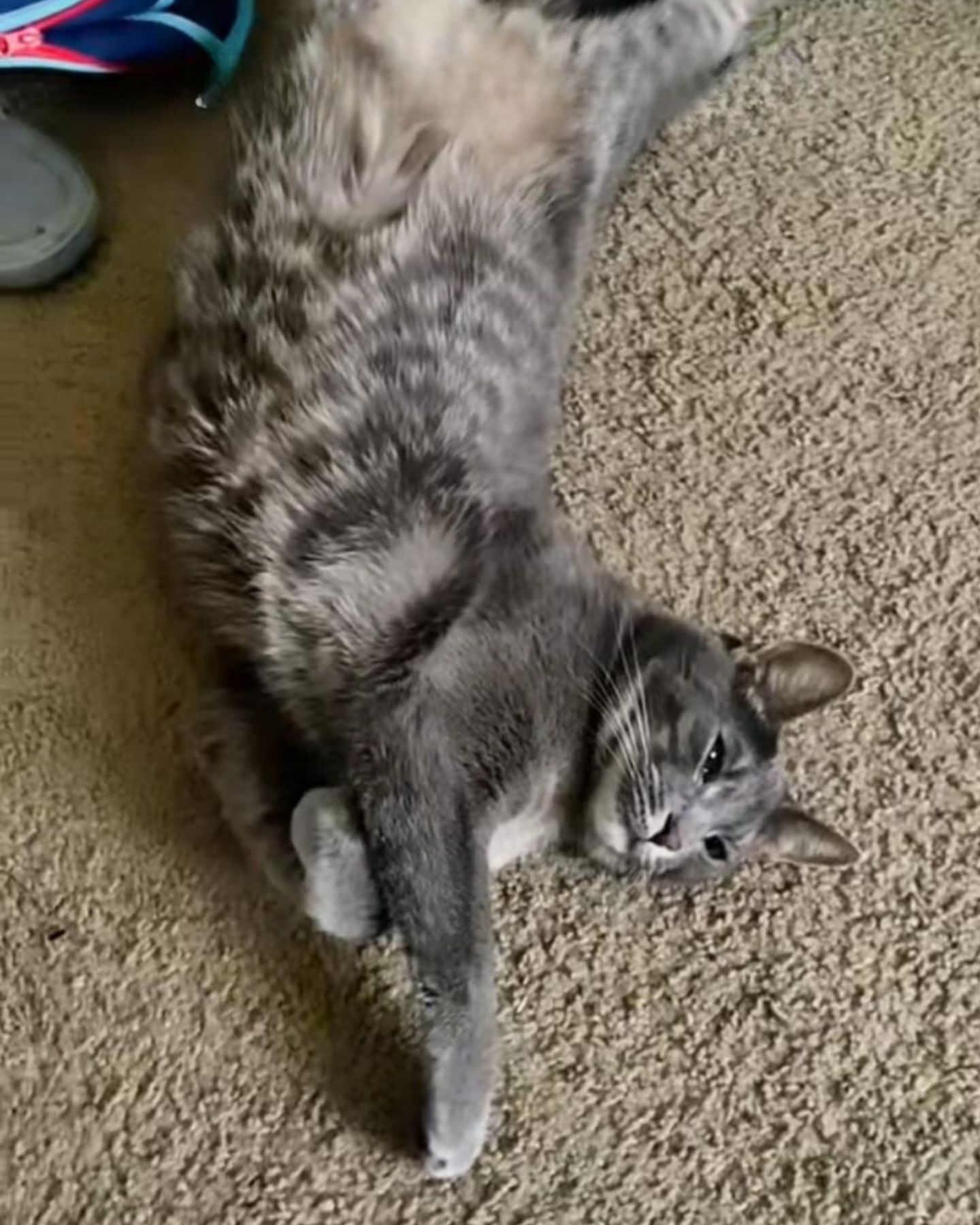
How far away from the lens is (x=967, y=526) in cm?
161

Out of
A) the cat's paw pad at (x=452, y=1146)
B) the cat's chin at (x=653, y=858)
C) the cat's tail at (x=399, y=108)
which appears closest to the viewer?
the cat's paw pad at (x=452, y=1146)

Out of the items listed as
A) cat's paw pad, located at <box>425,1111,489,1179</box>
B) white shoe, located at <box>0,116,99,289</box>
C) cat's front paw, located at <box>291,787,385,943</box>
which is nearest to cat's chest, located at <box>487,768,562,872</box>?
cat's front paw, located at <box>291,787,385,943</box>

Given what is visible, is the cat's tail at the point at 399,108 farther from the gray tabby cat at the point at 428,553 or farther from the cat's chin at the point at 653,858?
the cat's chin at the point at 653,858

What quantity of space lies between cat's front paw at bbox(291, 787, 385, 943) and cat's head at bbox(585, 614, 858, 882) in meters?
0.21

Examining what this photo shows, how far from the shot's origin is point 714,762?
1.39 meters

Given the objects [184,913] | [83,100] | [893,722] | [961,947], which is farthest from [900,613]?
[83,100]

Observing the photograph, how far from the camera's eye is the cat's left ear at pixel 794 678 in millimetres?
1424

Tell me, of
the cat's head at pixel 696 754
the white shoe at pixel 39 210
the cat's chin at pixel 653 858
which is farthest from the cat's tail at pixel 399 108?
the cat's chin at pixel 653 858

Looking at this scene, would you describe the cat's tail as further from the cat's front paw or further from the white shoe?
the cat's front paw

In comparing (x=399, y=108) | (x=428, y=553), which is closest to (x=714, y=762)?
(x=428, y=553)

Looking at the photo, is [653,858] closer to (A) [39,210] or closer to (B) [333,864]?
(B) [333,864]

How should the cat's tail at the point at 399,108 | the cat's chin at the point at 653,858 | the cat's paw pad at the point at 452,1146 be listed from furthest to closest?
1. the cat's tail at the point at 399,108
2. the cat's chin at the point at 653,858
3. the cat's paw pad at the point at 452,1146

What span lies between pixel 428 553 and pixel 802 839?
41 centimetres

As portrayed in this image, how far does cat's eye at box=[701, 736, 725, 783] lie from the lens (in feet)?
4.54
